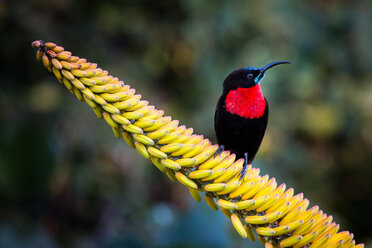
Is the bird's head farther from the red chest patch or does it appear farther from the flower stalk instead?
the flower stalk

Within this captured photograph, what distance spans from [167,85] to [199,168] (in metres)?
3.45

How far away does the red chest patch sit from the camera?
203 centimetres

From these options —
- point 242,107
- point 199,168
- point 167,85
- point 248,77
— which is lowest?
point 199,168

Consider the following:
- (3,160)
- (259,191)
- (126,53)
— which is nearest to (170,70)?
(126,53)

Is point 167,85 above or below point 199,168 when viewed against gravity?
above

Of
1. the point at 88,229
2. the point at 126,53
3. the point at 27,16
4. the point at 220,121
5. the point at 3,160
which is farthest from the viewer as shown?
the point at 126,53

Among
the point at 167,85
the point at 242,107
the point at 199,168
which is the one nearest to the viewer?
the point at 199,168

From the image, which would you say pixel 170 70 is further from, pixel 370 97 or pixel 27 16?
pixel 370 97

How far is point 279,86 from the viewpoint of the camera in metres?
4.54

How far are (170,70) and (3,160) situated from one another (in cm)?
217

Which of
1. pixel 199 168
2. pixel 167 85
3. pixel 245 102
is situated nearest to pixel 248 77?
pixel 245 102

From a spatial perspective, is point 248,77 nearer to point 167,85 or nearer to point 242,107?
point 242,107

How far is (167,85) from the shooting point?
4781 mm

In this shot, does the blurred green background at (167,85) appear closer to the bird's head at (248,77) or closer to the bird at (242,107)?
the bird at (242,107)
